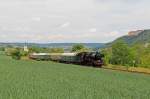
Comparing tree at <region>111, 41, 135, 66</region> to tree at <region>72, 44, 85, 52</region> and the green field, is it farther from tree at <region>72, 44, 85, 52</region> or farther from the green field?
tree at <region>72, 44, 85, 52</region>

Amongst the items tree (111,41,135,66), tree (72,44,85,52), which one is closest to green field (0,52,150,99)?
tree (111,41,135,66)

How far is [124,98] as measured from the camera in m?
13.5

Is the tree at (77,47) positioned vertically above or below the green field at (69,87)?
above

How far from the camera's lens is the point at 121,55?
5875 cm

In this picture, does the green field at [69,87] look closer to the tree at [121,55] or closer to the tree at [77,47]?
the tree at [121,55]

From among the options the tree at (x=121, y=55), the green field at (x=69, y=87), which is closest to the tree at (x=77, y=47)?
the tree at (x=121, y=55)

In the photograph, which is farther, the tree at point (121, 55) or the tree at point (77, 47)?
the tree at point (77, 47)

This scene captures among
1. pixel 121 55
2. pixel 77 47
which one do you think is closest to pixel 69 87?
pixel 121 55

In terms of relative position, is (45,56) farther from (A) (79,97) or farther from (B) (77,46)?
(A) (79,97)

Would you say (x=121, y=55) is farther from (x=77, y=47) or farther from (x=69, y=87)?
(x=69, y=87)

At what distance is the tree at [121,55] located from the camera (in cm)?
5689

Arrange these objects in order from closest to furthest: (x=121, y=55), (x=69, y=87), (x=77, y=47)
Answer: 1. (x=69, y=87)
2. (x=121, y=55)
3. (x=77, y=47)

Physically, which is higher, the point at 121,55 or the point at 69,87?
the point at 121,55

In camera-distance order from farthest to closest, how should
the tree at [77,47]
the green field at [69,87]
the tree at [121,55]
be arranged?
the tree at [77,47]
the tree at [121,55]
the green field at [69,87]
